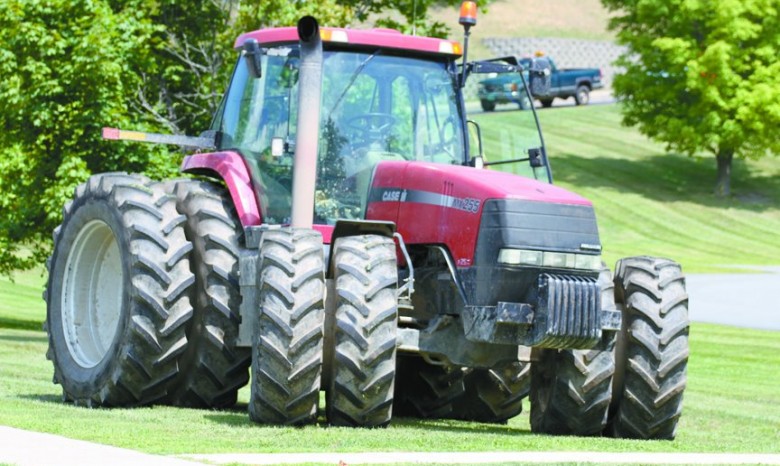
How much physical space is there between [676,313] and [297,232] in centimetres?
260

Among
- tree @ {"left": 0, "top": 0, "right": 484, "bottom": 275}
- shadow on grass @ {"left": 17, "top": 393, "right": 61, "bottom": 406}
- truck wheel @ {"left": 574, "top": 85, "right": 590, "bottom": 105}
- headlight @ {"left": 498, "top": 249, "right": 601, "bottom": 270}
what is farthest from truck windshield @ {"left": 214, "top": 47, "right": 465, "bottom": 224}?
truck wheel @ {"left": 574, "top": 85, "right": 590, "bottom": 105}

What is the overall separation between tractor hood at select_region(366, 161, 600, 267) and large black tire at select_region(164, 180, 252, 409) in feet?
4.05

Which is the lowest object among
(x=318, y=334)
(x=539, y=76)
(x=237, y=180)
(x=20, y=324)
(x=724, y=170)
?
(x=724, y=170)

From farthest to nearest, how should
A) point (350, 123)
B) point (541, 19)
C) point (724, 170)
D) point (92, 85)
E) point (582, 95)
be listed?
point (541, 19) → point (582, 95) → point (724, 170) → point (92, 85) → point (350, 123)

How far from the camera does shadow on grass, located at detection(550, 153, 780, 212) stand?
174 feet

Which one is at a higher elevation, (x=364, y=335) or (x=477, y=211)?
(x=477, y=211)

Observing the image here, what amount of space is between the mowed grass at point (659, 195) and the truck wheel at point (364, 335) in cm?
3053

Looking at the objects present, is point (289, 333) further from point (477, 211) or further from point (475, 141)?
point (475, 141)

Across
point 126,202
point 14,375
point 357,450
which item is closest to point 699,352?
point 14,375

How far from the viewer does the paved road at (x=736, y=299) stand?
28.2 metres

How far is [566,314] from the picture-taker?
917cm

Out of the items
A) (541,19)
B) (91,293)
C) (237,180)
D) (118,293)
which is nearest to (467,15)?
(237,180)

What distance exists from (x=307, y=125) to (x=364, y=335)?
1.75 m

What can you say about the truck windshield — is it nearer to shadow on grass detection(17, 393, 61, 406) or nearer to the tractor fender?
the tractor fender
